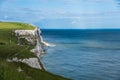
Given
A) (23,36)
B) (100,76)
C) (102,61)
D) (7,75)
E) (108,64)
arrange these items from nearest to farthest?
(7,75)
(100,76)
(108,64)
(102,61)
(23,36)

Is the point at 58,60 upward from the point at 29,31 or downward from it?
downward

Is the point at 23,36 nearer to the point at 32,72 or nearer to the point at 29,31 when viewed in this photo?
the point at 29,31

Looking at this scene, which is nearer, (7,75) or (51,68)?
(7,75)

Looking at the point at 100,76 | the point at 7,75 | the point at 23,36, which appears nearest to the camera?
the point at 7,75

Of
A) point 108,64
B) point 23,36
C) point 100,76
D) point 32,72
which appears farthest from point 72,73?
point 23,36

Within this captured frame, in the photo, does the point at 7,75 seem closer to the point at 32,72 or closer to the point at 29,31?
the point at 32,72

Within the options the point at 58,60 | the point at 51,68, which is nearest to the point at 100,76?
the point at 51,68

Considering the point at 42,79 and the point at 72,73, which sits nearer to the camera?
the point at 42,79

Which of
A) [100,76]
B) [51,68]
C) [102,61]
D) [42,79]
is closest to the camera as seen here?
[42,79]

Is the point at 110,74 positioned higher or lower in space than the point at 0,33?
lower
